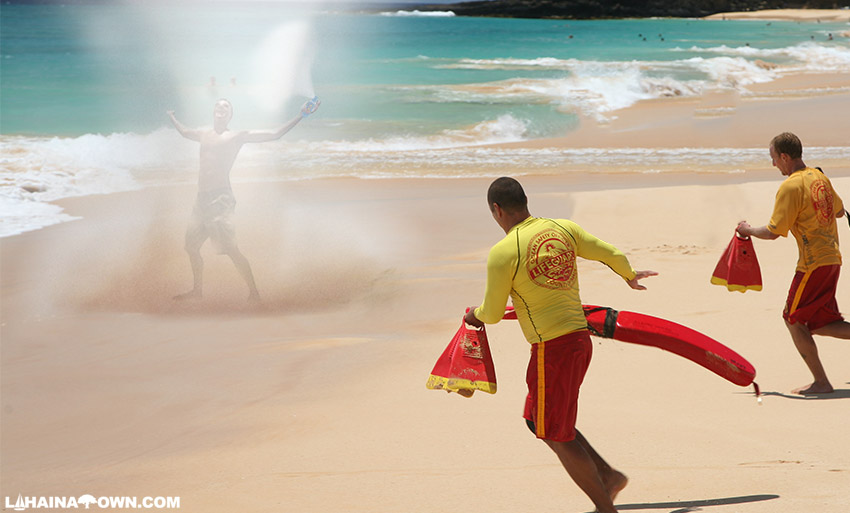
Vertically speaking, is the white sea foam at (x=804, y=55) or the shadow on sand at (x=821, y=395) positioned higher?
the white sea foam at (x=804, y=55)

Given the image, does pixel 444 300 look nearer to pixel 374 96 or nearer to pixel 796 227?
pixel 796 227

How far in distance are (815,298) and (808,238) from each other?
363 mm

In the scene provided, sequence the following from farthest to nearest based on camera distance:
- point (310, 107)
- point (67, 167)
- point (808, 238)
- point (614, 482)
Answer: point (67, 167)
point (310, 107)
point (808, 238)
point (614, 482)

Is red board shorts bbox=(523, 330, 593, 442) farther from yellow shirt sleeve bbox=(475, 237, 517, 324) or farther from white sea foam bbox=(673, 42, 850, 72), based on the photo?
white sea foam bbox=(673, 42, 850, 72)

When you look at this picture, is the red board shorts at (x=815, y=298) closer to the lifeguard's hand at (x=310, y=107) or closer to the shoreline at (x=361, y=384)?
the shoreline at (x=361, y=384)

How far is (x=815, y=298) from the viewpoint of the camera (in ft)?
16.0

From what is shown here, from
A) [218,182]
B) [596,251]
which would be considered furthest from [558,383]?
[218,182]

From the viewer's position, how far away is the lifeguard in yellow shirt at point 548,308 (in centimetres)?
325

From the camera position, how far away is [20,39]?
6225 centimetres

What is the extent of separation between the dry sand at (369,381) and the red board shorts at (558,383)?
0.62 metres

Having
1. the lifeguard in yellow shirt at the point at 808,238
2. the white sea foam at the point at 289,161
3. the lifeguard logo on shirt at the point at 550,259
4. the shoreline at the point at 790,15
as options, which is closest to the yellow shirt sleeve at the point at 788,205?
the lifeguard in yellow shirt at the point at 808,238

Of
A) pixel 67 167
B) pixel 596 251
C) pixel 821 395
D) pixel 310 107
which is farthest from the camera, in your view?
pixel 67 167

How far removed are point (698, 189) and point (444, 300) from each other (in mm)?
5061

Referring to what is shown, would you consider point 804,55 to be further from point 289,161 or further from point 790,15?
point 790,15
